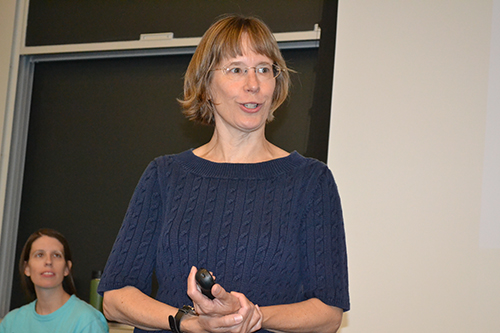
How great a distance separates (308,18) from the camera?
2.83 metres

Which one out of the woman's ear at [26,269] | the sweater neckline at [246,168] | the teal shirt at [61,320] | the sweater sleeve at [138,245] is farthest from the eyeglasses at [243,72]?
the woman's ear at [26,269]

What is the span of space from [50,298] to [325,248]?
6.46 ft

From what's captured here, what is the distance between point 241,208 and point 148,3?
7.49 feet

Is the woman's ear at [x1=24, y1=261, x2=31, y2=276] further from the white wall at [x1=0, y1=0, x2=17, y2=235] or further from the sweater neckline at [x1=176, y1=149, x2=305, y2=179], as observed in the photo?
the sweater neckline at [x1=176, y1=149, x2=305, y2=179]

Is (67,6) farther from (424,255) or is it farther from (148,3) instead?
(424,255)

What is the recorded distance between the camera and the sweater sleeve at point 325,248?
3.79 feet

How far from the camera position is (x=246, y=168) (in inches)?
50.8

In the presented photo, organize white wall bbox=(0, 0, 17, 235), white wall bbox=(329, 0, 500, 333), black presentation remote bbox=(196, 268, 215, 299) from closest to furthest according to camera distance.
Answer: black presentation remote bbox=(196, 268, 215, 299) < white wall bbox=(329, 0, 500, 333) < white wall bbox=(0, 0, 17, 235)

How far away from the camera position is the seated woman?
2.62m

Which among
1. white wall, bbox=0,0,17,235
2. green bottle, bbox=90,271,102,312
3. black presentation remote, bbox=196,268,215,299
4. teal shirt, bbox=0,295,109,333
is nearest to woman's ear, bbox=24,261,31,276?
teal shirt, bbox=0,295,109,333

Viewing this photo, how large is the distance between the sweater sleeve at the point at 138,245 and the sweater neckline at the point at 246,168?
0.11m

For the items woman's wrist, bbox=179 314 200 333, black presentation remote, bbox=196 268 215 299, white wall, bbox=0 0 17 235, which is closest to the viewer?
black presentation remote, bbox=196 268 215 299

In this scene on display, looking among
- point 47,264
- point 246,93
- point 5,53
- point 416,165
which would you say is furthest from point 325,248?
point 5,53

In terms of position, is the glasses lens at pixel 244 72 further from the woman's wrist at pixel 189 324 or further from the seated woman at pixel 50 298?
the seated woman at pixel 50 298
